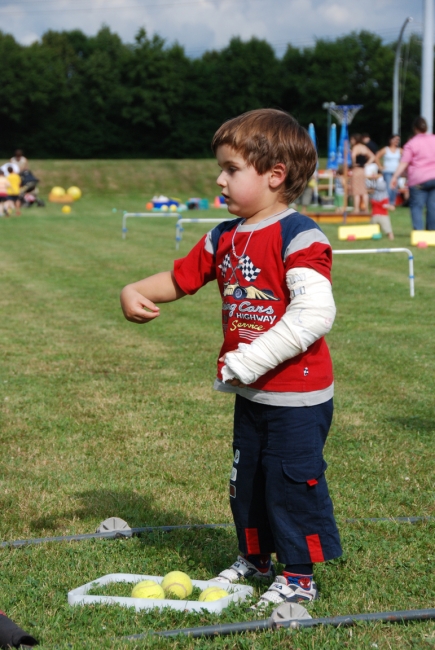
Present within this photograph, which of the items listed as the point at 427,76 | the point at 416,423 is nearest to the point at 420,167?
the point at 427,76

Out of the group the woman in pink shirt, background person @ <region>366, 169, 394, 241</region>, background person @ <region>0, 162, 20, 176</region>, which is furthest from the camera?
background person @ <region>0, 162, 20, 176</region>

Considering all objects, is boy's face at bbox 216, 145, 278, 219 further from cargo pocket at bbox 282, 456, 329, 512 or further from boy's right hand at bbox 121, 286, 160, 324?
cargo pocket at bbox 282, 456, 329, 512

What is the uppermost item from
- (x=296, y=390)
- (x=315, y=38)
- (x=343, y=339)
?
(x=315, y=38)

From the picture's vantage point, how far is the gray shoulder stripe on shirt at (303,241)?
9.45 feet

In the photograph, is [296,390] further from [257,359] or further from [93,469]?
[93,469]

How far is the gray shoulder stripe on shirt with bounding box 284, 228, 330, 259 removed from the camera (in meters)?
2.88

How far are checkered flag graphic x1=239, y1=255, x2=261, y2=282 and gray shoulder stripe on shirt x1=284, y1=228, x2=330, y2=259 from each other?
137 millimetres

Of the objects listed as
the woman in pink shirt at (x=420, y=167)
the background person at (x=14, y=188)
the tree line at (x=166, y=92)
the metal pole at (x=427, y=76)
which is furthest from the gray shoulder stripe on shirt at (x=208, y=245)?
the tree line at (x=166, y=92)

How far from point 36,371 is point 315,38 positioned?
71892 mm

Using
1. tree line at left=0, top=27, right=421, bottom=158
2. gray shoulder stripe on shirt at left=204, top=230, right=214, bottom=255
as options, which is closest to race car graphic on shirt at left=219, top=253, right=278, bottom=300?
gray shoulder stripe on shirt at left=204, top=230, right=214, bottom=255

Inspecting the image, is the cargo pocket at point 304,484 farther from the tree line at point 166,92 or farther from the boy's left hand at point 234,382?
the tree line at point 166,92

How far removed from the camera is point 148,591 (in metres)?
3.13

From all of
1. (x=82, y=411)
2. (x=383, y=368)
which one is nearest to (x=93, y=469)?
(x=82, y=411)

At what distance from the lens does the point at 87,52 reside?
256 ft
